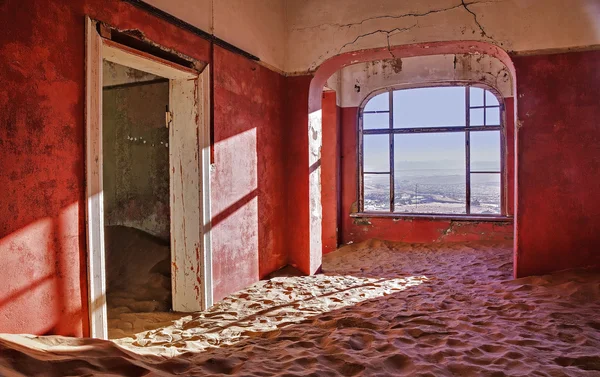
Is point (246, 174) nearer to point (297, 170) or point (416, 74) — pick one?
point (297, 170)

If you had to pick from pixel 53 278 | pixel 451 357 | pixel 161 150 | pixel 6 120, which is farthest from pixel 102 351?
pixel 161 150

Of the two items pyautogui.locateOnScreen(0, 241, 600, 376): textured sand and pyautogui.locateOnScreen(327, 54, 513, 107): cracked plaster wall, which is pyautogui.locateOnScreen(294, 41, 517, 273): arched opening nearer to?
pyautogui.locateOnScreen(327, 54, 513, 107): cracked plaster wall

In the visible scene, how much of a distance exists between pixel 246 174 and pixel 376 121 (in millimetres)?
4351

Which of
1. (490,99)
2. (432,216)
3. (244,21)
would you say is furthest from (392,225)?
(244,21)

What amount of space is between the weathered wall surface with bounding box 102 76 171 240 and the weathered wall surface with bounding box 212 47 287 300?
31.5 inches

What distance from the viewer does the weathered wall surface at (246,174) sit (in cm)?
388

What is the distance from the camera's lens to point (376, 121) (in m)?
7.98

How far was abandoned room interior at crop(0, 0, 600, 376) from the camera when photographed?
2.24 meters

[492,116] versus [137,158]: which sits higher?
[492,116]

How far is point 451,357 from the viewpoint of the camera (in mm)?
2508

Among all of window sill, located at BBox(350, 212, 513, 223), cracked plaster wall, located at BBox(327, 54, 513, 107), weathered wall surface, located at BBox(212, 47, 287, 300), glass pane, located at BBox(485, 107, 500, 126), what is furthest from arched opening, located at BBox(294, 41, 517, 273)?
weathered wall surface, located at BBox(212, 47, 287, 300)

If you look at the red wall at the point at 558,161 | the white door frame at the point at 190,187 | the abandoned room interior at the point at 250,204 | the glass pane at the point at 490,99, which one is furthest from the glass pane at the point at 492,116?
the white door frame at the point at 190,187

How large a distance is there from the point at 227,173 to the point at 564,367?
302 centimetres

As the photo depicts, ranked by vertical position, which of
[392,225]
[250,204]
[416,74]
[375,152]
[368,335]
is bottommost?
[368,335]
